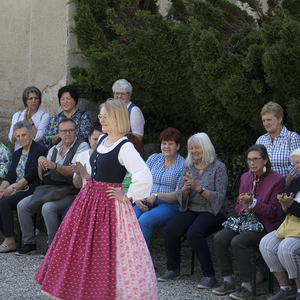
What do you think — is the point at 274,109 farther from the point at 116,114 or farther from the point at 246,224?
the point at 116,114

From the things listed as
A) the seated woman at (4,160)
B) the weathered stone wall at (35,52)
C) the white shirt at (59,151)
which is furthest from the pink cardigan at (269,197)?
the weathered stone wall at (35,52)

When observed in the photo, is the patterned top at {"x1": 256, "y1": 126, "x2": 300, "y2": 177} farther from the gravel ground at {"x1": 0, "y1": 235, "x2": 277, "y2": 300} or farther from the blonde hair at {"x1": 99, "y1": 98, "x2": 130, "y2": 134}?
the blonde hair at {"x1": 99, "y1": 98, "x2": 130, "y2": 134}

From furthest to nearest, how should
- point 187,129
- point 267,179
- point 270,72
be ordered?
point 187,129 → point 270,72 → point 267,179

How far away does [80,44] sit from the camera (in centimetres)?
645

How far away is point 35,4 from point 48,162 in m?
3.44

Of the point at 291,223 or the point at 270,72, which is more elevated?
the point at 270,72

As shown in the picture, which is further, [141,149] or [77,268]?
[141,149]

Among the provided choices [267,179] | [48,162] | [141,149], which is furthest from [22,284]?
[267,179]

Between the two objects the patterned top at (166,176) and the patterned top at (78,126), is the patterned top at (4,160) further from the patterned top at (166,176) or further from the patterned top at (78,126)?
the patterned top at (166,176)

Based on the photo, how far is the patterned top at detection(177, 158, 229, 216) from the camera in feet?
14.5

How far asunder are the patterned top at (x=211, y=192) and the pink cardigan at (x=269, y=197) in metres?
0.30

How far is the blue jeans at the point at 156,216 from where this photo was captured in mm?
4605

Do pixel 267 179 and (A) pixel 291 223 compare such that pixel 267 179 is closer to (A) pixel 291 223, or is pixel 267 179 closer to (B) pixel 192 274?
(A) pixel 291 223

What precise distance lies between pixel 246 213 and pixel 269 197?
0.86 ft
